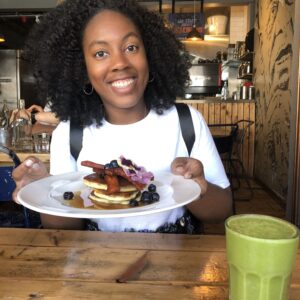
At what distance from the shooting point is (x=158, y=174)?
52.6 inches

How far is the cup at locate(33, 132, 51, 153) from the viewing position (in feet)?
7.85

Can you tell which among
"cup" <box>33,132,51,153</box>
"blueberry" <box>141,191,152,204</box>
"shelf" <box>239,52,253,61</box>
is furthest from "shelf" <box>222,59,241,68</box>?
"blueberry" <box>141,191,152,204</box>

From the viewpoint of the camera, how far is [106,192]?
4.03 ft

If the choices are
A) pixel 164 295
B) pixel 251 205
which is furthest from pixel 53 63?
pixel 251 205

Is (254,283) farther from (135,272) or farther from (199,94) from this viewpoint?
(199,94)

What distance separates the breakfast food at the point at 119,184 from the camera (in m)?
1.21

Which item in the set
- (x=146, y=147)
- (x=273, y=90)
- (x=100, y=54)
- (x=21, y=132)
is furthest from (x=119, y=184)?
(x=273, y=90)

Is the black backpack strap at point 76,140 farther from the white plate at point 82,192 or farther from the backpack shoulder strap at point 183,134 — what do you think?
the white plate at point 82,192

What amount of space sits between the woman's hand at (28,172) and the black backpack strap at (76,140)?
7.3 inches

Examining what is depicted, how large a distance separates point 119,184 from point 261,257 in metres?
0.72

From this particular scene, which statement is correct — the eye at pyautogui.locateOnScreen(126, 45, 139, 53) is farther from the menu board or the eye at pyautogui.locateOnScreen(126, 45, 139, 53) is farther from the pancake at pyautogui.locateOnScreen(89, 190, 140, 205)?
the menu board

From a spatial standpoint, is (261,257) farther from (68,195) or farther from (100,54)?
(100,54)

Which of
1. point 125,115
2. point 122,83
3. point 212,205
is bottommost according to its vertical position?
point 212,205

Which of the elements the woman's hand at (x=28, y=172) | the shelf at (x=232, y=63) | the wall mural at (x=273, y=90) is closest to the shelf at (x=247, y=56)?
the wall mural at (x=273, y=90)
